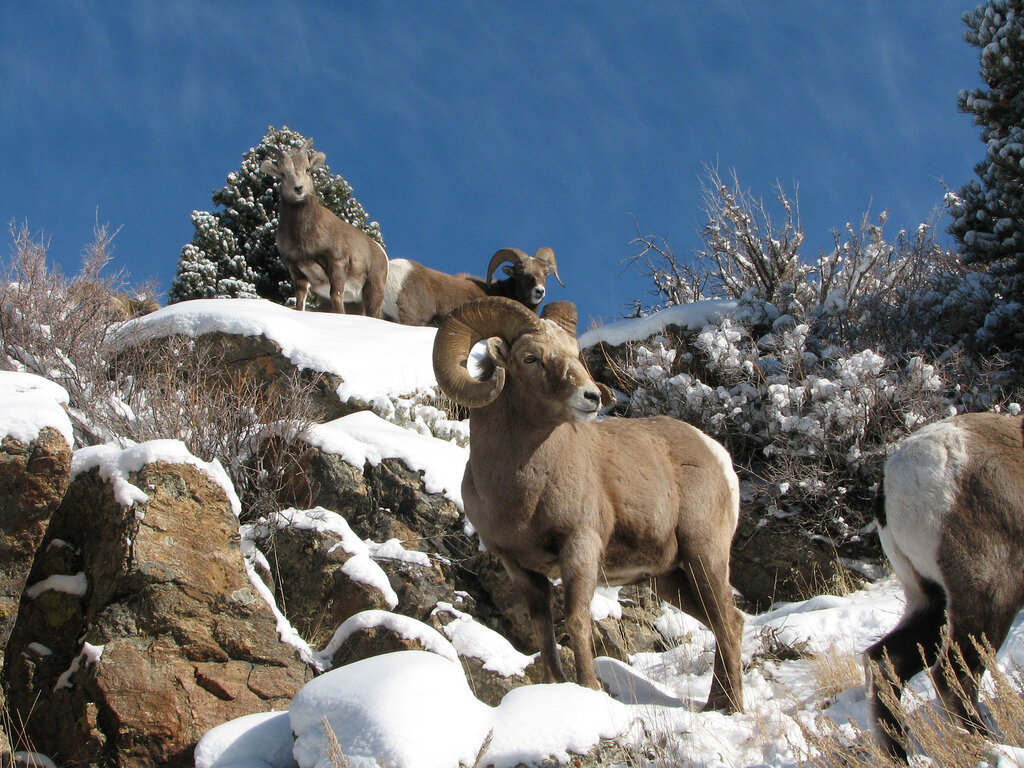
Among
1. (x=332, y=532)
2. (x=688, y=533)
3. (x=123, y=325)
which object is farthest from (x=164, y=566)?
(x=123, y=325)

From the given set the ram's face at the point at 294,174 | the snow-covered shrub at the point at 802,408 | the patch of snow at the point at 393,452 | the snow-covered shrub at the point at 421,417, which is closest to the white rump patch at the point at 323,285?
the ram's face at the point at 294,174

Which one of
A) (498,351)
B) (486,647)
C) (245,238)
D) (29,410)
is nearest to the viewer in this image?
(29,410)

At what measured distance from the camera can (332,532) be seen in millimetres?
5711

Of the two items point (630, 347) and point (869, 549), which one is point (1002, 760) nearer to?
point (869, 549)

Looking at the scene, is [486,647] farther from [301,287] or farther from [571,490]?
[301,287]

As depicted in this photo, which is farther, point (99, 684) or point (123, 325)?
point (123, 325)

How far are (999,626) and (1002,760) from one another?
2.54 ft

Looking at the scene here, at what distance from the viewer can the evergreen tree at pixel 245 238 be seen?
19.7 m

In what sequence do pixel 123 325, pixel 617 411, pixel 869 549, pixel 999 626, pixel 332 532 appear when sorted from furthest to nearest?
pixel 617 411
pixel 123 325
pixel 869 549
pixel 332 532
pixel 999 626

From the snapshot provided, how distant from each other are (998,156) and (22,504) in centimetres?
1113

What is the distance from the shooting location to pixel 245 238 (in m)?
20.9

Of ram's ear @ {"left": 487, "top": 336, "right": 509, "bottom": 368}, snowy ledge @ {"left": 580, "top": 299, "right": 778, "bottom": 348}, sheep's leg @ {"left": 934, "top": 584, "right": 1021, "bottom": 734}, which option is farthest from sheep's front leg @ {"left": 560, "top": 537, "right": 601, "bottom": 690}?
snowy ledge @ {"left": 580, "top": 299, "right": 778, "bottom": 348}

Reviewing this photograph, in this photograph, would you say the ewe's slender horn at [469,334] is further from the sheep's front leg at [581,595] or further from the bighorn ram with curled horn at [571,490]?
the sheep's front leg at [581,595]

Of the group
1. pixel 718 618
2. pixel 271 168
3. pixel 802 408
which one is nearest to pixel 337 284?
pixel 271 168
